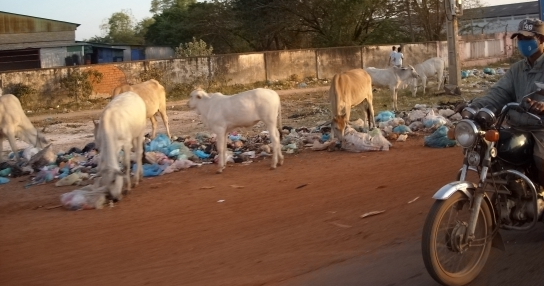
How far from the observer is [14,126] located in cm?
1498

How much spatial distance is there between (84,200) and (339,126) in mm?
5870

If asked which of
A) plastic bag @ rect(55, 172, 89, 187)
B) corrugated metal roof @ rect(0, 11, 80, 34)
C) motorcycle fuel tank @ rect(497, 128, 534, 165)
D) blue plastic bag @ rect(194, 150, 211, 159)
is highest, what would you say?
corrugated metal roof @ rect(0, 11, 80, 34)

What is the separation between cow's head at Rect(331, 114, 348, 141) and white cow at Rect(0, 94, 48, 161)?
6759 mm

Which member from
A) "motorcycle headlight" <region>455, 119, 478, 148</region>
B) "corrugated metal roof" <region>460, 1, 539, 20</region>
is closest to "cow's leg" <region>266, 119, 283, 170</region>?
"motorcycle headlight" <region>455, 119, 478, 148</region>

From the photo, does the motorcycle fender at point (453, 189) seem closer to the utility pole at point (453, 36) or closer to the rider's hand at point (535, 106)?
the rider's hand at point (535, 106)

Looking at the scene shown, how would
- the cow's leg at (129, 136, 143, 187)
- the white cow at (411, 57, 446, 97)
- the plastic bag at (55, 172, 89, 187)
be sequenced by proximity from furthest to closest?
the white cow at (411, 57, 446, 97) < the plastic bag at (55, 172, 89, 187) < the cow's leg at (129, 136, 143, 187)

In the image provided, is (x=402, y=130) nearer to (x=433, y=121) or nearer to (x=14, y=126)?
(x=433, y=121)

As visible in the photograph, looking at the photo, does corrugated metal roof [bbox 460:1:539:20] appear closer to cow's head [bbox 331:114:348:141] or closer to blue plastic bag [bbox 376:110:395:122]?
blue plastic bag [bbox 376:110:395:122]

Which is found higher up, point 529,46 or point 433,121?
point 529,46

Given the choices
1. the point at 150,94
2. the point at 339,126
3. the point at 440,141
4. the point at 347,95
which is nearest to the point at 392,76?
the point at 347,95

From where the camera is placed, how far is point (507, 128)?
5.79 metres

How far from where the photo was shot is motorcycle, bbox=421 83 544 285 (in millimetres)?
5121

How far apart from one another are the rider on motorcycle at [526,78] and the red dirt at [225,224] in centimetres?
159

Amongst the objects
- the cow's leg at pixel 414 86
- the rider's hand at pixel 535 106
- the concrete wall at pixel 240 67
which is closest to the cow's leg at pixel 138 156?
the rider's hand at pixel 535 106
